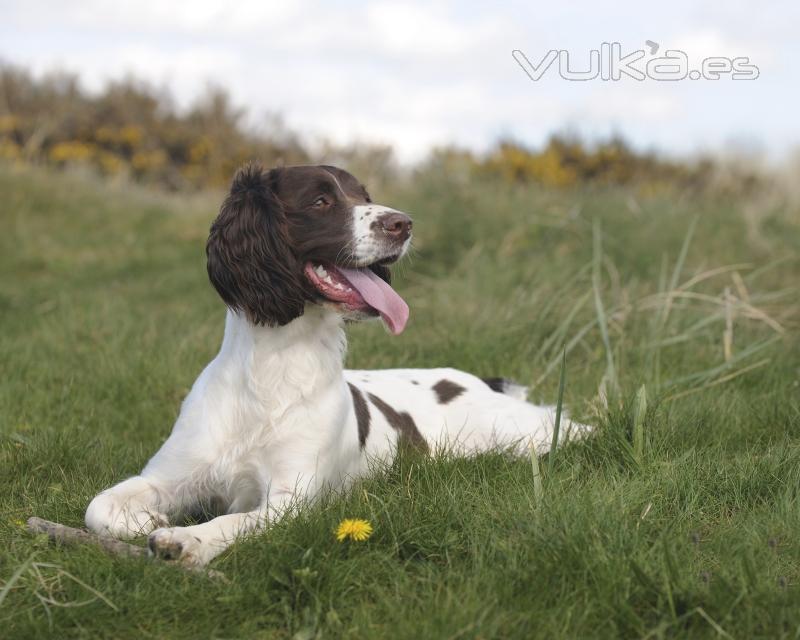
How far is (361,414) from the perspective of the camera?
4402 millimetres

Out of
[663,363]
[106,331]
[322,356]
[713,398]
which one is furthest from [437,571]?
[106,331]

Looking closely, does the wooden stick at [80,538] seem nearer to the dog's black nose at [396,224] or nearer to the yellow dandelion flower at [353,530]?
the yellow dandelion flower at [353,530]

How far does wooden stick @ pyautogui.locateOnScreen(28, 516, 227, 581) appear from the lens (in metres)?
3.06

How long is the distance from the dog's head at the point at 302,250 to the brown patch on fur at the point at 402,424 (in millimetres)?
837

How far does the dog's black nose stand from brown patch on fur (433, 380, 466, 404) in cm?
132

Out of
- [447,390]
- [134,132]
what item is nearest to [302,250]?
[447,390]

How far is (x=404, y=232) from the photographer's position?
12.8ft

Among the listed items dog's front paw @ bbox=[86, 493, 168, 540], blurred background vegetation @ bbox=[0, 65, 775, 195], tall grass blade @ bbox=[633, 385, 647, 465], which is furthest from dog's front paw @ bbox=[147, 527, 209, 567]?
blurred background vegetation @ bbox=[0, 65, 775, 195]

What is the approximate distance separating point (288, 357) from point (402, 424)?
36.0 inches

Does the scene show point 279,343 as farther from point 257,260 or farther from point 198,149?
point 198,149

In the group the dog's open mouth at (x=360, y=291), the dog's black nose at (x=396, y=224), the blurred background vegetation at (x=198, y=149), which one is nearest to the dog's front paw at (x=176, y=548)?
the dog's open mouth at (x=360, y=291)

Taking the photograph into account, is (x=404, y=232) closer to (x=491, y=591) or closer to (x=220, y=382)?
(x=220, y=382)

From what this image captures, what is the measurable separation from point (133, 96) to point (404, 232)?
16.0 m

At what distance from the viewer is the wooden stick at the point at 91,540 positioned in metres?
3.06
